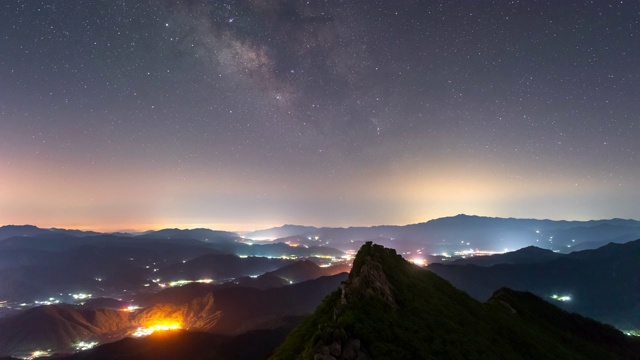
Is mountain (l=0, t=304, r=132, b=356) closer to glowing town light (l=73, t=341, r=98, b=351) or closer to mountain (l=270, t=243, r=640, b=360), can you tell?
glowing town light (l=73, t=341, r=98, b=351)

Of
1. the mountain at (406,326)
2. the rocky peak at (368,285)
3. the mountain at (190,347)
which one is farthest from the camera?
the mountain at (190,347)

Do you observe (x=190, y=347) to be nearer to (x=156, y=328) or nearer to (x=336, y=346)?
(x=156, y=328)

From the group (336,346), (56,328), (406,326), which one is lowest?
(56,328)

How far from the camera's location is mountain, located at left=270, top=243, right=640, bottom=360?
21719 millimetres

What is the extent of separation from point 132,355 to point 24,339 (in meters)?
107

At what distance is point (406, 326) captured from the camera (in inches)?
1029

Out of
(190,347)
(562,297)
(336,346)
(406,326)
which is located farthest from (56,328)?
Answer: (562,297)

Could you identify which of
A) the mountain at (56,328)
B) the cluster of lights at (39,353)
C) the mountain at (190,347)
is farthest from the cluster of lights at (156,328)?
the mountain at (190,347)

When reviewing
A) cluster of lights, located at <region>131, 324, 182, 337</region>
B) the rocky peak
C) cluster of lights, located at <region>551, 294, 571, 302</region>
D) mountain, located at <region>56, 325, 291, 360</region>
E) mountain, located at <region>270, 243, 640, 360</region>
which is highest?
the rocky peak

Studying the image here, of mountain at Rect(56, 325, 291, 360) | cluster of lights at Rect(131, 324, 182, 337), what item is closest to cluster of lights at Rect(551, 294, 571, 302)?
mountain at Rect(56, 325, 291, 360)

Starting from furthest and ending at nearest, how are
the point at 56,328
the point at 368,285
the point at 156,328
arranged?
the point at 156,328, the point at 56,328, the point at 368,285

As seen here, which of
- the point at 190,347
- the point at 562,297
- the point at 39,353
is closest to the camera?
the point at 190,347

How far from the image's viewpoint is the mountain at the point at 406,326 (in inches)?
855

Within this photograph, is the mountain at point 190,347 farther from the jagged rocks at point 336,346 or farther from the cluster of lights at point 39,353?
the jagged rocks at point 336,346
